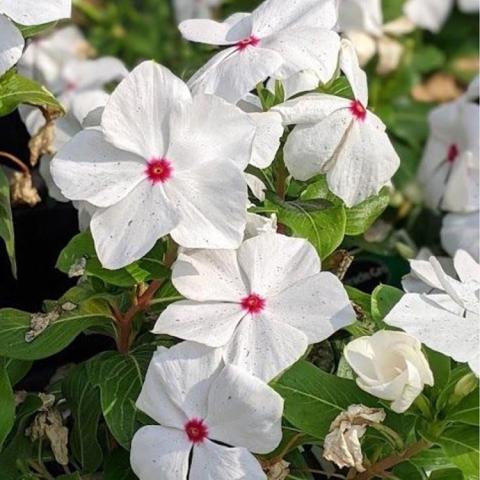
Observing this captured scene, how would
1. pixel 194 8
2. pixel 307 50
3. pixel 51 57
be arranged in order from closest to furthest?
pixel 307 50 < pixel 51 57 < pixel 194 8

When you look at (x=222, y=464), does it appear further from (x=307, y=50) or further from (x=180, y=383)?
(x=307, y=50)

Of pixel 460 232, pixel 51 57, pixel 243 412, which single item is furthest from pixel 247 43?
pixel 51 57

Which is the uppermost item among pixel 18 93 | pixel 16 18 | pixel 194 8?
pixel 16 18

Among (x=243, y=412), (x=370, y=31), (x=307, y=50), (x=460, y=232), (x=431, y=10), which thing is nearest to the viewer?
(x=243, y=412)

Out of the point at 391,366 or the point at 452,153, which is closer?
the point at 391,366

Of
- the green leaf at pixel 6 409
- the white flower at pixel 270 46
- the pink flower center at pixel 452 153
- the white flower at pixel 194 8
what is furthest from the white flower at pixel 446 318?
the white flower at pixel 194 8

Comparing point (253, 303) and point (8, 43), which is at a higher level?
point (8, 43)

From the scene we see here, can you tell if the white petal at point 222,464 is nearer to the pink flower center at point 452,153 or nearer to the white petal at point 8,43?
the white petal at point 8,43
